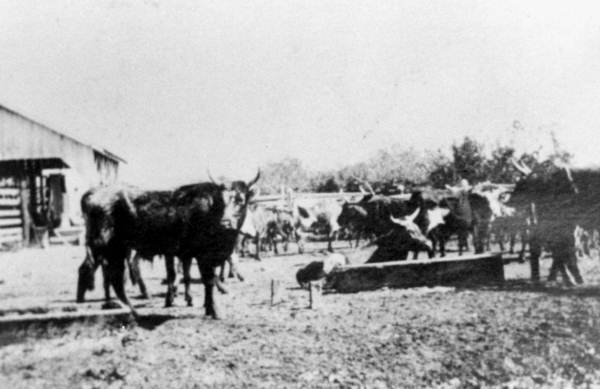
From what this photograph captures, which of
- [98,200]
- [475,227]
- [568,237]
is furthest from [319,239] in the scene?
[98,200]

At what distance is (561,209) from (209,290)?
6.70 m

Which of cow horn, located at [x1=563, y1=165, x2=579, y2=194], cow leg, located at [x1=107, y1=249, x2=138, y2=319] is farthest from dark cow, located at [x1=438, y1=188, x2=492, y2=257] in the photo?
cow leg, located at [x1=107, y1=249, x2=138, y2=319]

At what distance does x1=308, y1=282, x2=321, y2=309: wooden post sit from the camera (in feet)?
30.0

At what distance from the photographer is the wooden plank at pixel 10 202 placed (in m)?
19.7

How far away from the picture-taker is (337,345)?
6.78 metres

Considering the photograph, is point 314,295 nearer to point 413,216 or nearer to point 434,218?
point 413,216

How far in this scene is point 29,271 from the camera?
14.2 meters

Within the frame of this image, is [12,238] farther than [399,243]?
Yes

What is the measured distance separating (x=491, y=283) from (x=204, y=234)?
5555mm

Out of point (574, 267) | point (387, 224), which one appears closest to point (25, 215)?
point (387, 224)

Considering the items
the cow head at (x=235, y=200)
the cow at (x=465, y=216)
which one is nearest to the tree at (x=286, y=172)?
the cow at (x=465, y=216)

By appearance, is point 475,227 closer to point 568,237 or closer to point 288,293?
point 568,237

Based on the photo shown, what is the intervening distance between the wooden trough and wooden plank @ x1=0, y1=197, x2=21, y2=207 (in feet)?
45.6

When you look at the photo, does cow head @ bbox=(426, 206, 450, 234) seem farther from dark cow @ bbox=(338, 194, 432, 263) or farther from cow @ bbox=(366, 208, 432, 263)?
cow @ bbox=(366, 208, 432, 263)
